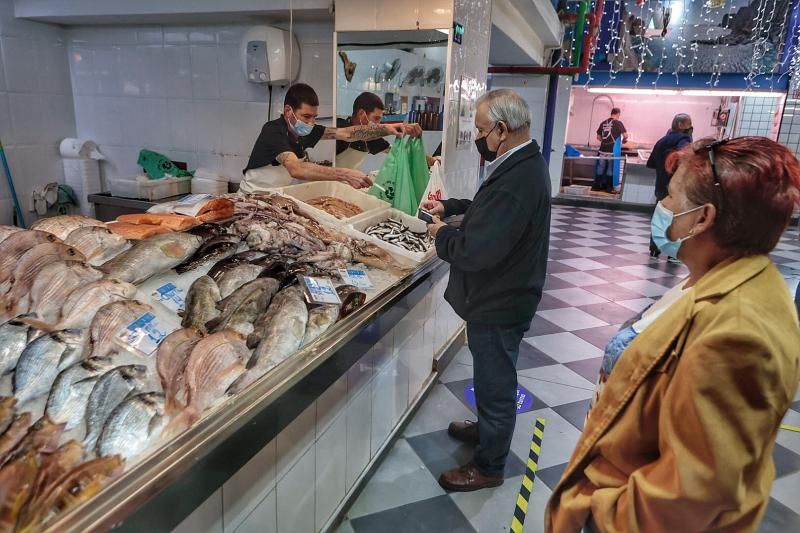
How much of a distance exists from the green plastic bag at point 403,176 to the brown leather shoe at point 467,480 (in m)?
1.66

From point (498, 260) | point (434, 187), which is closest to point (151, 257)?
point (498, 260)

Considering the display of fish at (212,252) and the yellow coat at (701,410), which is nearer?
the yellow coat at (701,410)

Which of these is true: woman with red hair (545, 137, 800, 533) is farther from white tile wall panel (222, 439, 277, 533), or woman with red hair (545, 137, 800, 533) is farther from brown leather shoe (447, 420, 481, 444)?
brown leather shoe (447, 420, 481, 444)

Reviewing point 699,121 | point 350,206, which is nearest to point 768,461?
point 350,206

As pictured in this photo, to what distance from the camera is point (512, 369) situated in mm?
2635

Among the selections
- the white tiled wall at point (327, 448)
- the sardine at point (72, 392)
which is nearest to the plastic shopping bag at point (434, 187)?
the white tiled wall at point (327, 448)

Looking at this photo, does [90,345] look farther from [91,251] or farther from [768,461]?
[768,461]

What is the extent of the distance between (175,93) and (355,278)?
3.98 m

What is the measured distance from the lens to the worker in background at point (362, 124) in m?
3.86

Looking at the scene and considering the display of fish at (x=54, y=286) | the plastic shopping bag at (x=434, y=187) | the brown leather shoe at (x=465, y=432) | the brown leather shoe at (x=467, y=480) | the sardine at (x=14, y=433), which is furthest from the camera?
the plastic shopping bag at (x=434, y=187)

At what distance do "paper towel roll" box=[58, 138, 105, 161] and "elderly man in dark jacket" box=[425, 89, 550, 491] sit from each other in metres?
4.50

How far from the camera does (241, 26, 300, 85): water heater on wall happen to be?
457 cm

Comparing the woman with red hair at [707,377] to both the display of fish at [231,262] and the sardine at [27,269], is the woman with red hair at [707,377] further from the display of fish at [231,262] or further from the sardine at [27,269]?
the sardine at [27,269]

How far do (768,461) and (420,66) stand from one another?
10.4ft
